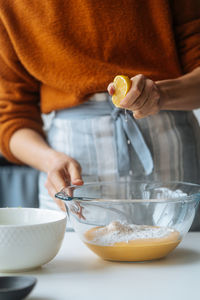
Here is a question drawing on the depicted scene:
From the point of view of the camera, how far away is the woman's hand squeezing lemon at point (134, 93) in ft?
2.55

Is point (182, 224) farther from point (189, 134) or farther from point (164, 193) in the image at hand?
point (189, 134)

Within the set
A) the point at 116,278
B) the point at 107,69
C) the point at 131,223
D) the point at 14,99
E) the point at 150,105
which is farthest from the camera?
the point at 14,99

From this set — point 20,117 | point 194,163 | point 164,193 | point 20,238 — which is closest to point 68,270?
point 20,238

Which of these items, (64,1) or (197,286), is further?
(64,1)

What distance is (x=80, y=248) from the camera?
2.56 feet

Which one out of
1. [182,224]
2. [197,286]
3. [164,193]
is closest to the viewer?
[197,286]

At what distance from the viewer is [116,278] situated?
2.05 feet

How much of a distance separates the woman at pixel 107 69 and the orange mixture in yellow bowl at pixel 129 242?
15.1 inches

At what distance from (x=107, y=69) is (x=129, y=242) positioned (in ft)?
1.75

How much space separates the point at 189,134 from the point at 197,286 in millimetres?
611

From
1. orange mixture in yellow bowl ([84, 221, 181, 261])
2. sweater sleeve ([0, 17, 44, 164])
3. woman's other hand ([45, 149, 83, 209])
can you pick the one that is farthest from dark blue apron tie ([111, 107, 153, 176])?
orange mixture in yellow bowl ([84, 221, 181, 261])

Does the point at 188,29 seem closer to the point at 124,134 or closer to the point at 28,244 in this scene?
the point at 124,134

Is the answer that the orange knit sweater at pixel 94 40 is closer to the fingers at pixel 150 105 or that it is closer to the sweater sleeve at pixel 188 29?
the sweater sleeve at pixel 188 29

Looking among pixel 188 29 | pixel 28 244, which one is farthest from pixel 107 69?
pixel 28 244
